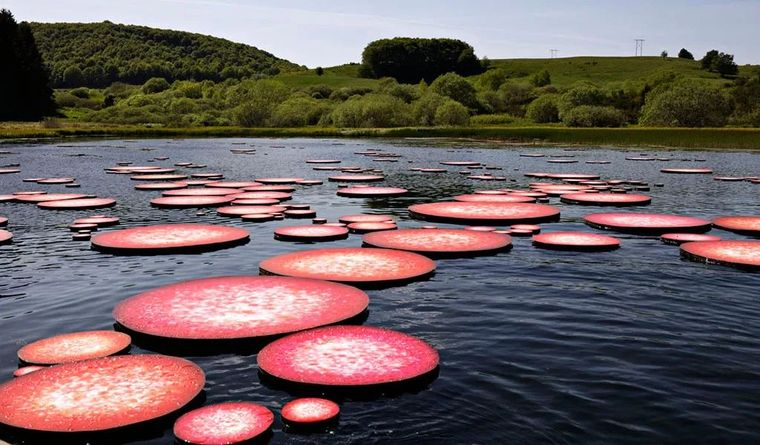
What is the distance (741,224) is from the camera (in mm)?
20266

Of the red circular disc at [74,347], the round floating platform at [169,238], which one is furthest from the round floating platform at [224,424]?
the round floating platform at [169,238]

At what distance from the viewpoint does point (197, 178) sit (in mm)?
35969

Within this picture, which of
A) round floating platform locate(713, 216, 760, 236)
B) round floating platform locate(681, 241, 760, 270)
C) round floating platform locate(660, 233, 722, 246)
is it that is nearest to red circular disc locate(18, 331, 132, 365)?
round floating platform locate(681, 241, 760, 270)

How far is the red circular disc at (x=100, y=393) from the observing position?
715 centimetres

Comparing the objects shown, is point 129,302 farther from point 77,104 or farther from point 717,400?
point 77,104

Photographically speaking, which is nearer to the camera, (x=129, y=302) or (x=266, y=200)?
(x=129, y=302)

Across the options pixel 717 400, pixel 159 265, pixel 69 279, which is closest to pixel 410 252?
pixel 159 265

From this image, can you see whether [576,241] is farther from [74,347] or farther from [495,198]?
[74,347]

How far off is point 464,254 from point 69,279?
863 cm

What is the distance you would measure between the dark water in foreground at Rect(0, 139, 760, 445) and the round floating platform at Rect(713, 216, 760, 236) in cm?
41

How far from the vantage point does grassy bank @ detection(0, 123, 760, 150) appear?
69250 mm

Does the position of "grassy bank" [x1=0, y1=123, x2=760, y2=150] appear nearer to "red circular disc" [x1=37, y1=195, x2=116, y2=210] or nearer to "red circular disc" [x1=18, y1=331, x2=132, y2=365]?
"red circular disc" [x1=37, y1=195, x2=116, y2=210]

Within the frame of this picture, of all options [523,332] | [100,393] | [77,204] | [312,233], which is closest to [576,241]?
[312,233]

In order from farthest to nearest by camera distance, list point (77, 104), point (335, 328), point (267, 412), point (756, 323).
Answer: point (77, 104) → point (756, 323) → point (335, 328) → point (267, 412)
